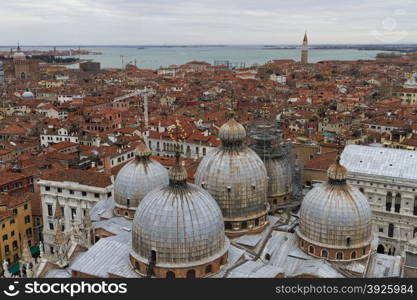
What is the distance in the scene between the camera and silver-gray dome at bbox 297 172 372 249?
1898 centimetres

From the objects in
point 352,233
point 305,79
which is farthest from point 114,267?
point 305,79

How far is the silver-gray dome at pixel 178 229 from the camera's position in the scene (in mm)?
16281

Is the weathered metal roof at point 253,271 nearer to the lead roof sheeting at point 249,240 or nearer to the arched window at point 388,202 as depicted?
the lead roof sheeting at point 249,240

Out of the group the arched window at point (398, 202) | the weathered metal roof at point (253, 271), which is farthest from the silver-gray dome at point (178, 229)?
the arched window at point (398, 202)

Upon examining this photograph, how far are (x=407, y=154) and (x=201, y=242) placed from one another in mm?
16538

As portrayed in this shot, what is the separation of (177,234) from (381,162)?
1604 centimetres

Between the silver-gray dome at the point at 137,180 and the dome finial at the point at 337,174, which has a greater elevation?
the dome finial at the point at 337,174

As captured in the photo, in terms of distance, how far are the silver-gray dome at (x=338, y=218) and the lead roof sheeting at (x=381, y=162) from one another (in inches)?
312

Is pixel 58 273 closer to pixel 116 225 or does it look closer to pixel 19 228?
pixel 116 225

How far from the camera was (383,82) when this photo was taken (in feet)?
384

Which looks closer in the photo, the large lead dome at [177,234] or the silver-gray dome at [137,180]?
the large lead dome at [177,234]

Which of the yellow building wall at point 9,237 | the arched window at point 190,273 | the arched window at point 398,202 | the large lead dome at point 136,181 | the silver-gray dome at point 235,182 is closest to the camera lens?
the arched window at point 190,273

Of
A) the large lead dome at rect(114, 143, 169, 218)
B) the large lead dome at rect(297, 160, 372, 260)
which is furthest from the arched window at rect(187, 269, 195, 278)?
the large lead dome at rect(114, 143, 169, 218)

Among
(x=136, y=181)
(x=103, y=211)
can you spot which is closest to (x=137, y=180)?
(x=136, y=181)
